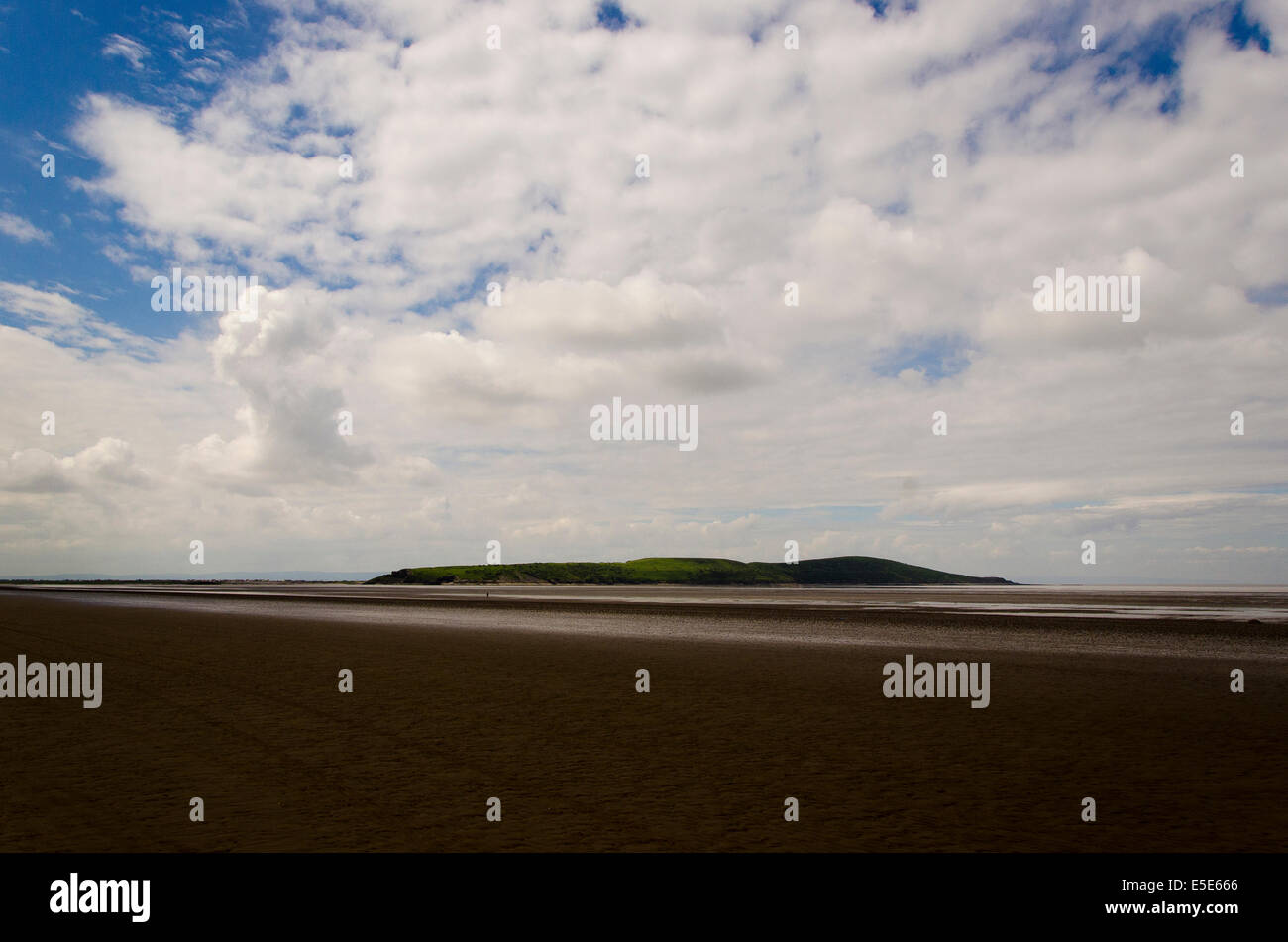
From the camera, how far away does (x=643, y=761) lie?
42.6ft

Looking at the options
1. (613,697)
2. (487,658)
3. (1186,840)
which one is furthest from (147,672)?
(1186,840)

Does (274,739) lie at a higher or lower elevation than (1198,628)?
higher

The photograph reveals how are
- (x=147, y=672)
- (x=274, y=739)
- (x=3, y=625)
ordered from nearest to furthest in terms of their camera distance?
(x=274, y=739) < (x=147, y=672) < (x=3, y=625)

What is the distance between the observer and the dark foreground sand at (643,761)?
362 inches

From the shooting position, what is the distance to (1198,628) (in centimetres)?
4059

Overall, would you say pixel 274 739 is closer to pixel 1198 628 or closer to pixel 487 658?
pixel 487 658

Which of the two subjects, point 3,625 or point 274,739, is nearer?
point 274,739

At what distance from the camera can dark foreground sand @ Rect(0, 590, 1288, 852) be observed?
30.2 ft
